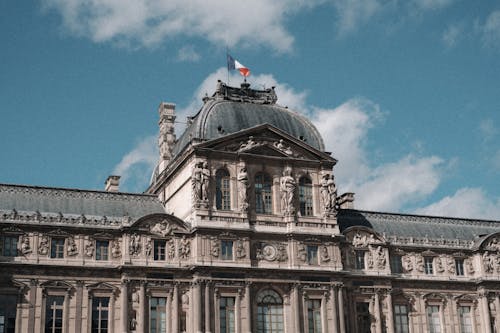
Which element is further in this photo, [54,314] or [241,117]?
[241,117]

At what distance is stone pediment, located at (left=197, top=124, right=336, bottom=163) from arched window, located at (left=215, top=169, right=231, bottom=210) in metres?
1.91

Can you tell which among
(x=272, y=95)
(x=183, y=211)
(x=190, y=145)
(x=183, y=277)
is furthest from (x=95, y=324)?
(x=272, y=95)

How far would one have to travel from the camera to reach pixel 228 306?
190ft

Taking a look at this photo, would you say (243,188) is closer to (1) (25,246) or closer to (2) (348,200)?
(1) (25,246)

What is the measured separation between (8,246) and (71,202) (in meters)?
6.78

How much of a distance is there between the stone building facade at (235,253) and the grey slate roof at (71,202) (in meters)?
0.12

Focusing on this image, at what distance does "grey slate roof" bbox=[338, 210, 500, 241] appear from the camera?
68.8m

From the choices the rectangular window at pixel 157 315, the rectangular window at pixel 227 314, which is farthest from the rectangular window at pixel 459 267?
the rectangular window at pixel 157 315

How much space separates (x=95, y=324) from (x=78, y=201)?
10.0 meters

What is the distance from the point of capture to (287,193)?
61.8 meters

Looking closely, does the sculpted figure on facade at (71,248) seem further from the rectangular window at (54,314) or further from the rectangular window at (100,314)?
the rectangular window at (100,314)

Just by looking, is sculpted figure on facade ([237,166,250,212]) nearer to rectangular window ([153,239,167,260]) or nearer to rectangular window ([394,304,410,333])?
rectangular window ([153,239,167,260])

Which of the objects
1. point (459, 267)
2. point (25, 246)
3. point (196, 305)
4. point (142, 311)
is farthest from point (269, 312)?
point (459, 267)

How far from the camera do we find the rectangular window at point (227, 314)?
57438 mm
